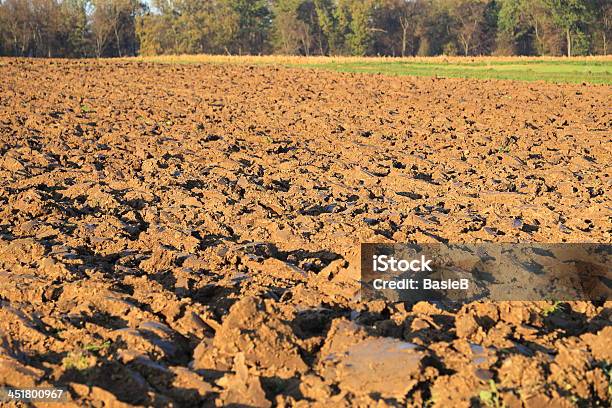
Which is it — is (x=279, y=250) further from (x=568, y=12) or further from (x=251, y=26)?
(x=251, y=26)

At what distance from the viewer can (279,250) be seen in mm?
6648

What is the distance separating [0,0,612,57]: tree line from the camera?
232ft

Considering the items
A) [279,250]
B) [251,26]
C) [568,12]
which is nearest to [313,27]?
[251,26]

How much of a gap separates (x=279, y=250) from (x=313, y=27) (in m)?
85.6

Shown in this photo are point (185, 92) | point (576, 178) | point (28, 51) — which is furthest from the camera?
point (28, 51)

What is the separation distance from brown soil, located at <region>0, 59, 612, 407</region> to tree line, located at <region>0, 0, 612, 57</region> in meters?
60.1

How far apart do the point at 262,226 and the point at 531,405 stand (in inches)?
162

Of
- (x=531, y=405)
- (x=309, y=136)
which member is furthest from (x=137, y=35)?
(x=531, y=405)

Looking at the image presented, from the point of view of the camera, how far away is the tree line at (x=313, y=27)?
232 feet

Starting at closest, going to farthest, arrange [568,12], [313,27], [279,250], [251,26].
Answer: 1. [279,250]
2. [568,12]
3. [313,27]
4. [251,26]

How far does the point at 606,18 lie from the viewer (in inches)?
2835

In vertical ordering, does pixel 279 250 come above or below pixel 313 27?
below

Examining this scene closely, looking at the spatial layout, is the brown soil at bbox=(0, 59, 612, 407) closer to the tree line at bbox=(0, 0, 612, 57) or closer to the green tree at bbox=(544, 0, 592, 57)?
the green tree at bbox=(544, 0, 592, 57)

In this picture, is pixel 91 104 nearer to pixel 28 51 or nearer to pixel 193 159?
pixel 193 159
